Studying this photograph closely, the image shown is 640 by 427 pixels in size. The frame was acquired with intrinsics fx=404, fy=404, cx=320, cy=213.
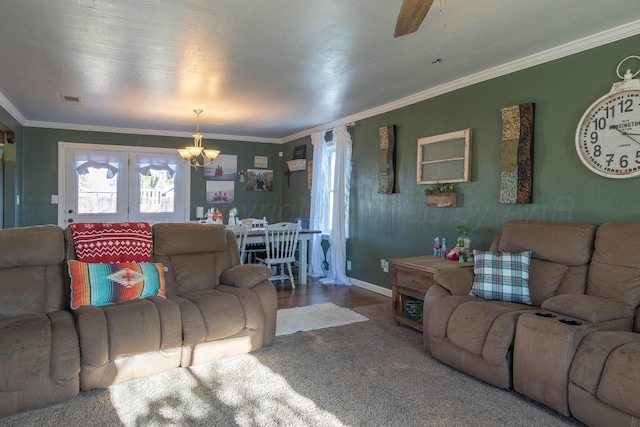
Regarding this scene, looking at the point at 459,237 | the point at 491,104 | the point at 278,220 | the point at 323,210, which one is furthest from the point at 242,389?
the point at 278,220

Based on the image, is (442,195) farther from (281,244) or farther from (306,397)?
(306,397)

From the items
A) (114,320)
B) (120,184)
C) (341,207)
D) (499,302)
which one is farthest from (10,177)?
(499,302)

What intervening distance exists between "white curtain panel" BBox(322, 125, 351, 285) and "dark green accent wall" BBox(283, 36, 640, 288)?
0.37 ft

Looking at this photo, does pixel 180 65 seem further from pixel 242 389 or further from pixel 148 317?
pixel 242 389

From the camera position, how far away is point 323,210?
619 cm

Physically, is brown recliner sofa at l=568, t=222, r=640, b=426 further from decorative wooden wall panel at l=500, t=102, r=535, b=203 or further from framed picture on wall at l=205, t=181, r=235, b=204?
framed picture on wall at l=205, t=181, r=235, b=204

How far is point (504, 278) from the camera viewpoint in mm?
2873

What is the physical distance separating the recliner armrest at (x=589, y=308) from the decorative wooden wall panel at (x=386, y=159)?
257 centimetres

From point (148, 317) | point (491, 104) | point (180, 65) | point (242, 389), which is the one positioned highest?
point (180, 65)

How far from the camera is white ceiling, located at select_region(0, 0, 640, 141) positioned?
2.44m

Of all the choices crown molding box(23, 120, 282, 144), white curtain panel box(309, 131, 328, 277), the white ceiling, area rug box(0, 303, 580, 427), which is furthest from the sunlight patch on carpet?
crown molding box(23, 120, 282, 144)

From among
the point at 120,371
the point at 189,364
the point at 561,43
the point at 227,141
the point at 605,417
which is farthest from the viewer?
the point at 227,141

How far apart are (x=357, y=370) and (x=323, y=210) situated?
3.62m

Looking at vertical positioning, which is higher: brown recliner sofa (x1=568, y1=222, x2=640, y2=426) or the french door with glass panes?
the french door with glass panes
